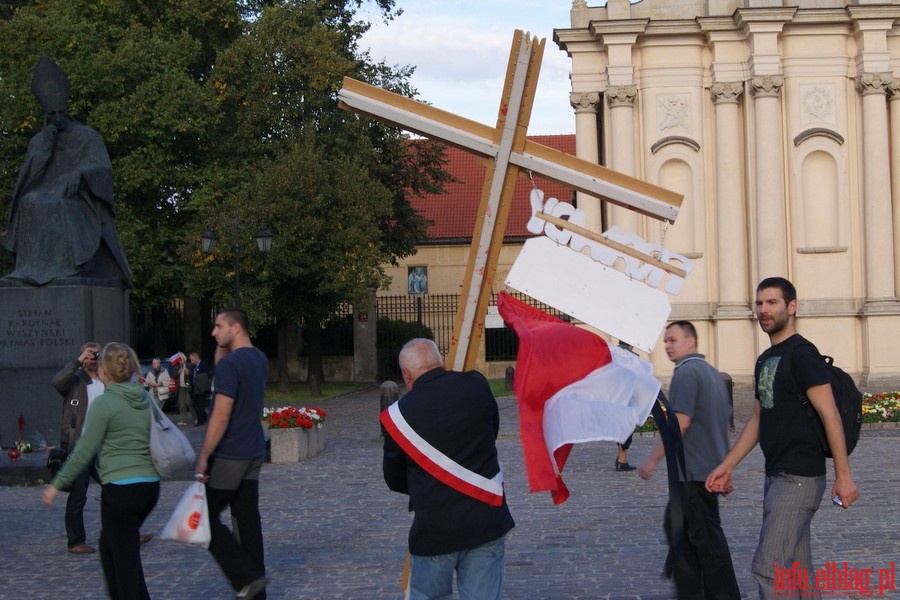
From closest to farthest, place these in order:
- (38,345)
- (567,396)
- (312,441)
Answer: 1. (567,396)
2. (38,345)
3. (312,441)

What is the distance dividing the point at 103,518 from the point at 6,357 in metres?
9.13

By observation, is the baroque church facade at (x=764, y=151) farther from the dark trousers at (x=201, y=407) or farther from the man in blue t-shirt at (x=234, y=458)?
the man in blue t-shirt at (x=234, y=458)

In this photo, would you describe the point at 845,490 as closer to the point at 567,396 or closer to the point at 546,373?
the point at 567,396

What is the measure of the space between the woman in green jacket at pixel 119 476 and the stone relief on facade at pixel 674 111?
2788 centimetres

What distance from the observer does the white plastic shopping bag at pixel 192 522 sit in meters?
6.64

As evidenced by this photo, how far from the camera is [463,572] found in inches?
210

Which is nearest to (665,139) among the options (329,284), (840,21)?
(840,21)

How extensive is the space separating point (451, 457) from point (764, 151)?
2853 cm

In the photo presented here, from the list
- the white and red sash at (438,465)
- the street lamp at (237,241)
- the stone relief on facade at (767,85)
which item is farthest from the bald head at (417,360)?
the stone relief on facade at (767,85)

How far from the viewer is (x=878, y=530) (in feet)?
33.6

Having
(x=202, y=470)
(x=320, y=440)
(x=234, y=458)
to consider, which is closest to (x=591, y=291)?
(x=234, y=458)

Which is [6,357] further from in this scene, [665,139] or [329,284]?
[665,139]

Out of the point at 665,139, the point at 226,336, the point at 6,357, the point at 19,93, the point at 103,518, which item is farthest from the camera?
the point at 665,139

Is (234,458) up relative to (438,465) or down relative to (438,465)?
down
